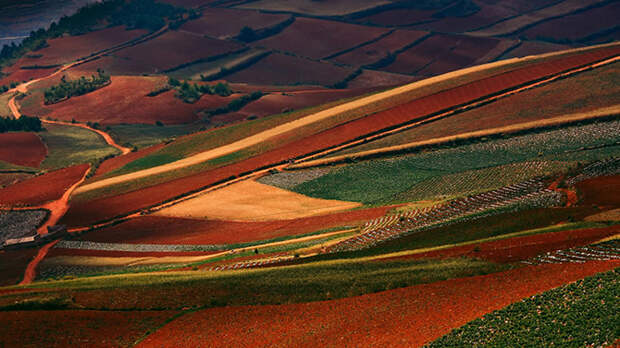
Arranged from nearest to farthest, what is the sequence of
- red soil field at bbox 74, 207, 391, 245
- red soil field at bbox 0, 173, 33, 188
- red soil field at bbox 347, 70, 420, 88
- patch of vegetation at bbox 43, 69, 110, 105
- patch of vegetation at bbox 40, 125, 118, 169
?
red soil field at bbox 74, 207, 391, 245
red soil field at bbox 0, 173, 33, 188
patch of vegetation at bbox 40, 125, 118, 169
patch of vegetation at bbox 43, 69, 110, 105
red soil field at bbox 347, 70, 420, 88

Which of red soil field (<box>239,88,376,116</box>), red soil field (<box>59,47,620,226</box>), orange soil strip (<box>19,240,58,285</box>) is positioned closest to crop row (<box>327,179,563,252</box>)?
orange soil strip (<box>19,240,58,285</box>)

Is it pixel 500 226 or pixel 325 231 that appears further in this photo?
pixel 325 231

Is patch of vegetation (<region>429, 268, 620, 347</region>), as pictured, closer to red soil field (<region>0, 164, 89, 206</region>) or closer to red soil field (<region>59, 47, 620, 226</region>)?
red soil field (<region>59, 47, 620, 226</region>)

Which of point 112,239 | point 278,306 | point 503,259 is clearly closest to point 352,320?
point 278,306

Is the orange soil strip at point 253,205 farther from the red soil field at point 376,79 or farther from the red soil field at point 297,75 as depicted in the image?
the red soil field at point 297,75

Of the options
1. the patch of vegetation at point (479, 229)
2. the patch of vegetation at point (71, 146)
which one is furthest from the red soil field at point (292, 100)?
the patch of vegetation at point (479, 229)

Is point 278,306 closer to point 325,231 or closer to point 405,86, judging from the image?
point 325,231
